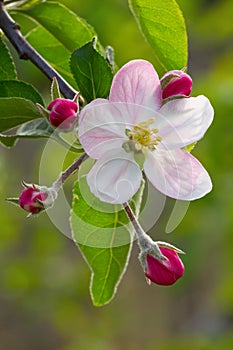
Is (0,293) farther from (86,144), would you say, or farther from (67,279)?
(86,144)

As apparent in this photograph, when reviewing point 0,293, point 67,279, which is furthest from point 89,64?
point 0,293

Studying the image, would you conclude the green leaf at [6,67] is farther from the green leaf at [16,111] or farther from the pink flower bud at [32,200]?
the pink flower bud at [32,200]

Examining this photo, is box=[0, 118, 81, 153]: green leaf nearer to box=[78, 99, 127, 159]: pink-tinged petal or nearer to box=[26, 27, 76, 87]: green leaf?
box=[78, 99, 127, 159]: pink-tinged petal

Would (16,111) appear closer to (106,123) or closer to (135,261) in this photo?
(106,123)

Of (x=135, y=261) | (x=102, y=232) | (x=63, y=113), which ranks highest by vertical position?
(x=63, y=113)

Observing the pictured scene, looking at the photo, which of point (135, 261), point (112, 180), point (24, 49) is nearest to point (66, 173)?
point (112, 180)

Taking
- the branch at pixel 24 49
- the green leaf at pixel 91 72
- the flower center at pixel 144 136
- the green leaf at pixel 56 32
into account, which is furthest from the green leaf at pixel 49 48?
the flower center at pixel 144 136
